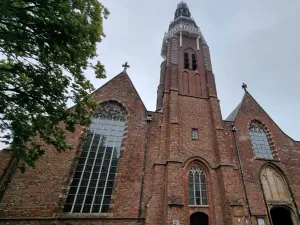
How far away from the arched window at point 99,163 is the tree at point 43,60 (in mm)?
5284

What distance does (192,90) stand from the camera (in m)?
15.9

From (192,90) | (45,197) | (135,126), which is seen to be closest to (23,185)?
(45,197)

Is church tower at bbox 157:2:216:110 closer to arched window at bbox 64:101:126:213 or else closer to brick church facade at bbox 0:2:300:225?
brick church facade at bbox 0:2:300:225

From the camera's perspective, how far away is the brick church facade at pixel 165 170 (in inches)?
372

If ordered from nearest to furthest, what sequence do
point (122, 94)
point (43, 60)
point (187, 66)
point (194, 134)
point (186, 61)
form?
1. point (43, 60)
2. point (194, 134)
3. point (122, 94)
4. point (187, 66)
5. point (186, 61)

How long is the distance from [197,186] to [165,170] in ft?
7.09

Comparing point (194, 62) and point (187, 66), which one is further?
point (194, 62)

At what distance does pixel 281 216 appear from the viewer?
12.9 m

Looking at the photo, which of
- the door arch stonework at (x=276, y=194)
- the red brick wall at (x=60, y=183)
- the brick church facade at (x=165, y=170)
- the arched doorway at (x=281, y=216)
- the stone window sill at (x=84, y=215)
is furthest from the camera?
the arched doorway at (x=281, y=216)

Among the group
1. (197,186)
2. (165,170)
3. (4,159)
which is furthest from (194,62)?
(4,159)

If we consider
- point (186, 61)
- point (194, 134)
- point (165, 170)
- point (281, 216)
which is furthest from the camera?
point (186, 61)

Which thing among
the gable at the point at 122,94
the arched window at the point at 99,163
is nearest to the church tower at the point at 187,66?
the gable at the point at 122,94

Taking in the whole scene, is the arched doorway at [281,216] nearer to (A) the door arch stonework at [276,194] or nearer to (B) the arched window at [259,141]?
(A) the door arch stonework at [276,194]

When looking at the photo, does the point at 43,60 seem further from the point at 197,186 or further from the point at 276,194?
the point at 276,194
